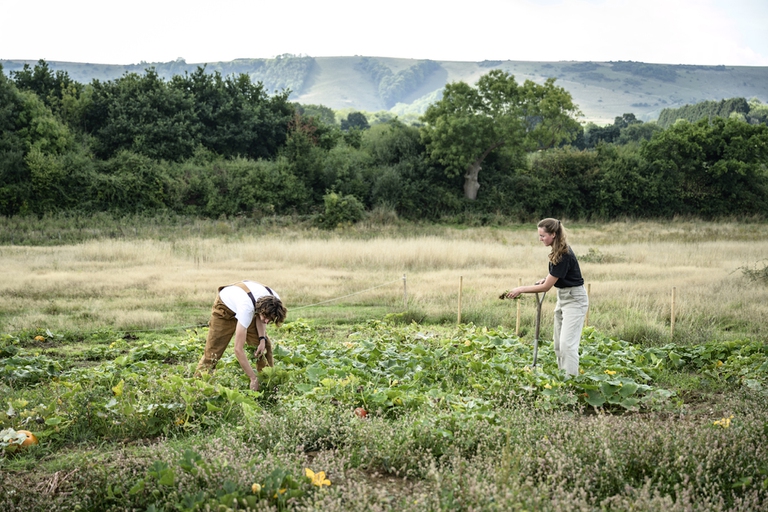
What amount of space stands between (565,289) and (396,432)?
2.67 metres

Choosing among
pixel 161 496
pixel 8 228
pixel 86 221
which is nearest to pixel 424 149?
pixel 86 221

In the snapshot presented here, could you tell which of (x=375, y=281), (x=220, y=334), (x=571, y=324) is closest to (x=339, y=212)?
(x=375, y=281)

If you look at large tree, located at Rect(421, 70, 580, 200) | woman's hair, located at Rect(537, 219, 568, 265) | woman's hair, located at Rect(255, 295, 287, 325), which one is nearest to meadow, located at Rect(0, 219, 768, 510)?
woman's hair, located at Rect(255, 295, 287, 325)

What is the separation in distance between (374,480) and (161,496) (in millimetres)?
1364

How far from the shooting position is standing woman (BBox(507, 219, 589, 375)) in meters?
6.10

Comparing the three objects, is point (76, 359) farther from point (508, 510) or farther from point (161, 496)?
point (508, 510)

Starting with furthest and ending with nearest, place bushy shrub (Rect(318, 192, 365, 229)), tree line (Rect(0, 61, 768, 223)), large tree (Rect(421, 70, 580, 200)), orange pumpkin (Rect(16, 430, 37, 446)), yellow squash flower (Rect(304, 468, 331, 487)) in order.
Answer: large tree (Rect(421, 70, 580, 200))
tree line (Rect(0, 61, 768, 223))
bushy shrub (Rect(318, 192, 365, 229))
orange pumpkin (Rect(16, 430, 37, 446))
yellow squash flower (Rect(304, 468, 331, 487))

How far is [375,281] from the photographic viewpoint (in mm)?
14227

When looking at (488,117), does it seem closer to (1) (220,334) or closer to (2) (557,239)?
(2) (557,239)

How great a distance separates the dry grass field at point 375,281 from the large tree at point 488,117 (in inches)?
415

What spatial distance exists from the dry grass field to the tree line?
29.2ft

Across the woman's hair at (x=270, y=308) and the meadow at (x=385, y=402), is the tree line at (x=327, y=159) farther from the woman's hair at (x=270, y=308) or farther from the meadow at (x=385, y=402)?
the woman's hair at (x=270, y=308)

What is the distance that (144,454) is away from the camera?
14.3 ft

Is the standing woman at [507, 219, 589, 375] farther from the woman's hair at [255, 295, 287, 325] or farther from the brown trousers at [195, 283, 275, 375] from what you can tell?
the brown trousers at [195, 283, 275, 375]
